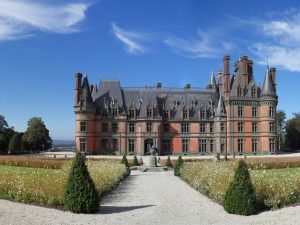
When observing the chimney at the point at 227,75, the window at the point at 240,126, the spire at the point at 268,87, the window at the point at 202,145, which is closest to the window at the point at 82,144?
the window at the point at 202,145

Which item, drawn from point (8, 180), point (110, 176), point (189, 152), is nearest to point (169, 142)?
point (189, 152)

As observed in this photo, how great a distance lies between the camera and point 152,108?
56969mm

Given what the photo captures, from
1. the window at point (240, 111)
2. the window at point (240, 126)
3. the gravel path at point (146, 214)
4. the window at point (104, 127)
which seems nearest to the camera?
the gravel path at point (146, 214)

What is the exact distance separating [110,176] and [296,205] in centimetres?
935

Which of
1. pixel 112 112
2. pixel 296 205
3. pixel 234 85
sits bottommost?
pixel 296 205

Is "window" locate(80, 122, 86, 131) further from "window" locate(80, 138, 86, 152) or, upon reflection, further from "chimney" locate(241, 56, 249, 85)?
"chimney" locate(241, 56, 249, 85)

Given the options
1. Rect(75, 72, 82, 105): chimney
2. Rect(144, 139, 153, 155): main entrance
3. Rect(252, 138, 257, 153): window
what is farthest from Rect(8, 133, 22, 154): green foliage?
Rect(252, 138, 257, 153): window

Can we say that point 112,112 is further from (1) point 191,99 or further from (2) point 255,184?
(2) point 255,184

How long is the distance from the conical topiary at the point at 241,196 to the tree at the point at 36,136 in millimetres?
59261

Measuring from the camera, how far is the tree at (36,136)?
67.6m

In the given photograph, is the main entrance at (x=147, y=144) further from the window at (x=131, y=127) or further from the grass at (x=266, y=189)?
the grass at (x=266, y=189)

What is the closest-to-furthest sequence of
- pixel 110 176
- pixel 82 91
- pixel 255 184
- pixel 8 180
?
pixel 255 184 < pixel 8 180 < pixel 110 176 < pixel 82 91

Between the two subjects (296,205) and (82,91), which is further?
(82,91)

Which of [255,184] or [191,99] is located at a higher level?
[191,99]
